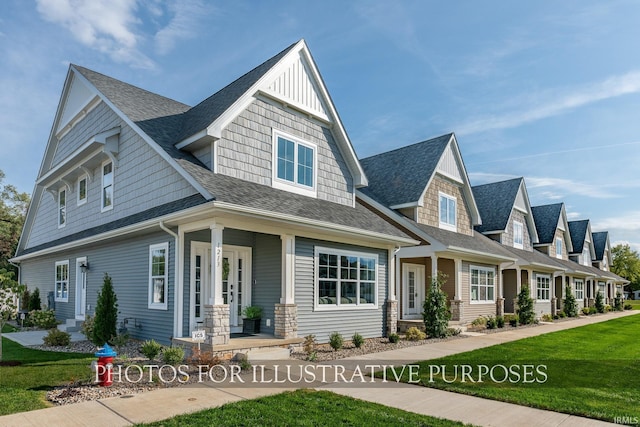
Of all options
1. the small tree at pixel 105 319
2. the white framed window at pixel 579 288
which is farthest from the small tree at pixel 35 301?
the white framed window at pixel 579 288

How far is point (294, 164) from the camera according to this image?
1397 centimetres

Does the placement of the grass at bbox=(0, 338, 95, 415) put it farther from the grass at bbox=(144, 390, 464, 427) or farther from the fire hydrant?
the grass at bbox=(144, 390, 464, 427)

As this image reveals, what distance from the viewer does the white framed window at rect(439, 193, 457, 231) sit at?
20.8 m

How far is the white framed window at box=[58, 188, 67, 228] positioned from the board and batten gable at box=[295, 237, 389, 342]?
1166cm

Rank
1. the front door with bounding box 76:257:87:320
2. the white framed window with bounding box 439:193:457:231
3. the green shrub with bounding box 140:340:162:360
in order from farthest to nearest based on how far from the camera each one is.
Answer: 1. the white framed window with bounding box 439:193:457:231
2. the front door with bounding box 76:257:87:320
3. the green shrub with bounding box 140:340:162:360

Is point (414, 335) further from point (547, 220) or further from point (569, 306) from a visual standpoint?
point (547, 220)

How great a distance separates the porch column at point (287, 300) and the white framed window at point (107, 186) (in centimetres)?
676

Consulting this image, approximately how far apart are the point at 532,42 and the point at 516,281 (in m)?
15.9

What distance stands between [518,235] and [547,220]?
799cm

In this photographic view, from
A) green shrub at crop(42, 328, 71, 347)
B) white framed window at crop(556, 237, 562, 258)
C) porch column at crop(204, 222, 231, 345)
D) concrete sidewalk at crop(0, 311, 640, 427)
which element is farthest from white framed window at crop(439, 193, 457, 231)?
white framed window at crop(556, 237, 562, 258)

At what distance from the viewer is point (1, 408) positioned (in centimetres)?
632

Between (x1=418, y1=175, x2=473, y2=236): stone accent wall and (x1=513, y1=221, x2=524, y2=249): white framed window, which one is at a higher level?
(x1=418, y1=175, x2=473, y2=236): stone accent wall

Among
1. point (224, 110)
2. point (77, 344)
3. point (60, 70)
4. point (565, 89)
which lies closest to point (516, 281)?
point (565, 89)

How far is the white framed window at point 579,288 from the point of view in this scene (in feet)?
117
